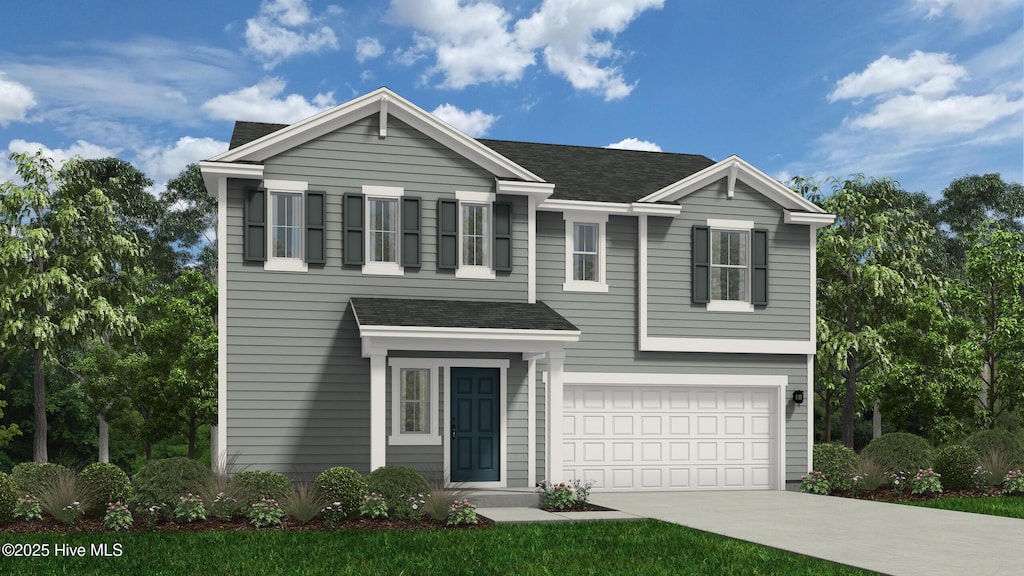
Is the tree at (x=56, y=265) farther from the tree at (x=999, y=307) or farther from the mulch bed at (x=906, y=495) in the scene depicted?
the tree at (x=999, y=307)

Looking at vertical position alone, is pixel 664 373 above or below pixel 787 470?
above

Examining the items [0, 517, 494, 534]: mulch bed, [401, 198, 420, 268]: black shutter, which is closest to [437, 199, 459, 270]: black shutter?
[401, 198, 420, 268]: black shutter

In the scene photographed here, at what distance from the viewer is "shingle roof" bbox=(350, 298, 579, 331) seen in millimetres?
18000

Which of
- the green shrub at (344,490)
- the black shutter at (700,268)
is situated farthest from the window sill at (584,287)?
the green shrub at (344,490)

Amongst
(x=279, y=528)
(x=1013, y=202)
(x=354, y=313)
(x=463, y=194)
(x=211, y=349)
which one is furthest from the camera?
(x=1013, y=202)

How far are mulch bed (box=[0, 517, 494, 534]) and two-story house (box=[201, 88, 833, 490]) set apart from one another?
8.33 ft

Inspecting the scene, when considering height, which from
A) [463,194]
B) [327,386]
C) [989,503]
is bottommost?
[989,503]

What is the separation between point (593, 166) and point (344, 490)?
11036mm

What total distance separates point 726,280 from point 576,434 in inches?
181

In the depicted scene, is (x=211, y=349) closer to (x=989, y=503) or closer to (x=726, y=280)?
(x=726, y=280)

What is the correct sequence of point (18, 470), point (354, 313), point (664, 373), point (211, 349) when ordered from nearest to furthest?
point (18, 470) → point (354, 313) → point (664, 373) → point (211, 349)

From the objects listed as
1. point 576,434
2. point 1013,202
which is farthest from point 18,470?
point 1013,202

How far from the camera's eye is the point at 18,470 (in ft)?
52.3

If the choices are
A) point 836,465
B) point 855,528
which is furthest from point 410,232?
point 836,465
